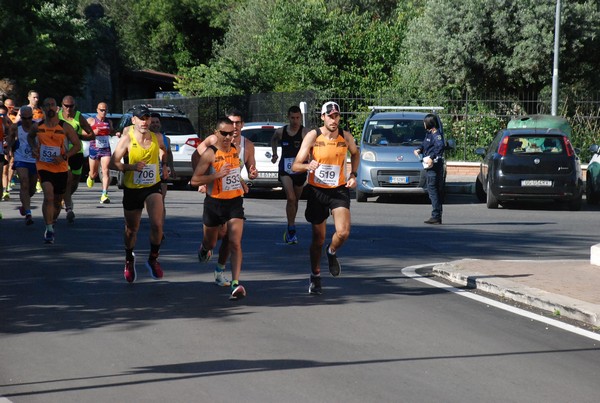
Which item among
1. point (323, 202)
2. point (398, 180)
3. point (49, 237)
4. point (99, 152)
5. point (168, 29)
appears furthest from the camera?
point (168, 29)

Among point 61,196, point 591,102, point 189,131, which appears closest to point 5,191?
point 189,131

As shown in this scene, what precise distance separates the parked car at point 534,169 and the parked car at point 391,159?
1.14 metres

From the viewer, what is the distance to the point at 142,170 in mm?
11359

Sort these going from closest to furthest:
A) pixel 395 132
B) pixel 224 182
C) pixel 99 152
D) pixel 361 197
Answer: pixel 224 182 < pixel 99 152 < pixel 361 197 < pixel 395 132

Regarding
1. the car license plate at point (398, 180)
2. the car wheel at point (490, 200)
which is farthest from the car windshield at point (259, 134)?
the car wheel at point (490, 200)

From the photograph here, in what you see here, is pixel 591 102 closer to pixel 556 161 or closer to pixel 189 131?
pixel 556 161

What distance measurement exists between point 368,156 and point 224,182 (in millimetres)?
12282

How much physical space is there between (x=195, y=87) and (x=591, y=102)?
21544mm

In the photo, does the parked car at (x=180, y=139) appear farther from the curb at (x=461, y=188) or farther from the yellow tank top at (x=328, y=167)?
the yellow tank top at (x=328, y=167)

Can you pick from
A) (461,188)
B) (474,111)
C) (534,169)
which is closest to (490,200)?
(534,169)

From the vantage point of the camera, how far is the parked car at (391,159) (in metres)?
22.2

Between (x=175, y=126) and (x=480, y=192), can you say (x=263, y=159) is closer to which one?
(x=175, y=126)

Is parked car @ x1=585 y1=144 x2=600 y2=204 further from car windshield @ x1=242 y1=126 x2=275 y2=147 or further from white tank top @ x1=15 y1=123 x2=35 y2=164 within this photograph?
white tank top @ x1=15 y1=123 x2=35 y2=164

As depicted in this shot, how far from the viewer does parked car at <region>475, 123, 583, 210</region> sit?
21.1 metres
